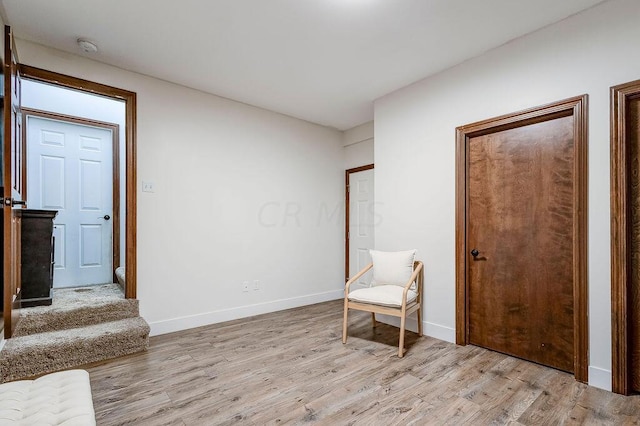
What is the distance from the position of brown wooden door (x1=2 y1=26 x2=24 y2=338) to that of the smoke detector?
433 millimetres

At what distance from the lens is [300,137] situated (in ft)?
14.9

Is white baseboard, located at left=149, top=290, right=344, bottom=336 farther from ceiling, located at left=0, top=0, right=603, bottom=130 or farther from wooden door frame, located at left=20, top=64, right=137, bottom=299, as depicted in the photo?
ceiling, located at left=0, top=0, right=603, bottom=130

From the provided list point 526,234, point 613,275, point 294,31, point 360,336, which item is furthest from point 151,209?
point 613,275

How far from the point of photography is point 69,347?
8.06ft

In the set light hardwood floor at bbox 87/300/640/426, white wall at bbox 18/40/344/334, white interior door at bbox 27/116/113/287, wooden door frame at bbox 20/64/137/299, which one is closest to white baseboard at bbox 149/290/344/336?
white wall at bbox 18/40/344/334

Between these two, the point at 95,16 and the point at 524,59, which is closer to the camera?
the point at 95,16

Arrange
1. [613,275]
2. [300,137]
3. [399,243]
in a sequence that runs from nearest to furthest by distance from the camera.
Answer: [613,275], [399,243], [300,137]

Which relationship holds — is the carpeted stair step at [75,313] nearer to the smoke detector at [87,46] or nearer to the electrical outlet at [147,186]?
the electrical outlet at [147,186]

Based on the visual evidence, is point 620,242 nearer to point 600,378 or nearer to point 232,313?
point 600,378

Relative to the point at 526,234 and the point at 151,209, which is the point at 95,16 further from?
the point at 526,234

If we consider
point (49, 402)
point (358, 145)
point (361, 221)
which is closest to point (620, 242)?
point (361, 221)

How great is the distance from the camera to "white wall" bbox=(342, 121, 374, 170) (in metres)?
4.64

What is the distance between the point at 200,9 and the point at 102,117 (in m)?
2.80

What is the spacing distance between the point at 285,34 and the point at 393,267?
2.31 meters
